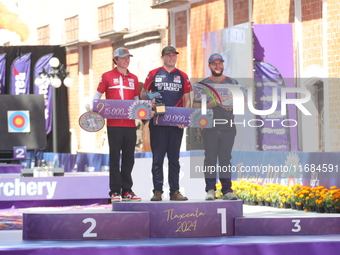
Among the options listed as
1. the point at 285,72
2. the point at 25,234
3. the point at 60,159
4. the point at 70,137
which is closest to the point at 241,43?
the point at 285,72

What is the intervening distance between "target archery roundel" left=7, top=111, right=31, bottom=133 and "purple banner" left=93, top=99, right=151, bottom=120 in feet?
47.5

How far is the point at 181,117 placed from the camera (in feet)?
28.1

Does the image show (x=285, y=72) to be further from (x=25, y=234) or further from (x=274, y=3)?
(x=25, y=234)

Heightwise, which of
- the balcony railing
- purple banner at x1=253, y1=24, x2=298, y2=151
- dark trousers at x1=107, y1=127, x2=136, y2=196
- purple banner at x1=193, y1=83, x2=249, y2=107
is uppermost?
the balcony railing

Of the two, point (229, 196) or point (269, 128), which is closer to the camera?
point (229, 196)

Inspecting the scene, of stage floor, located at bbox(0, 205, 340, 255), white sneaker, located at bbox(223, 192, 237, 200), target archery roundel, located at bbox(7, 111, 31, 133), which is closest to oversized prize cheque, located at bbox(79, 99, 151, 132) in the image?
white sneaker, located at bbox(223, 192, 237, 200)

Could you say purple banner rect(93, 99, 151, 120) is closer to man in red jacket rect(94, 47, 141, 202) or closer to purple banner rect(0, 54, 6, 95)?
man in red jacket rect(94, 47, 141, 202)

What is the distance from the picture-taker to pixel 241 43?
18.4 metres

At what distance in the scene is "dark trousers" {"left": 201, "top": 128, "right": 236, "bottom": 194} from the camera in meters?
8.75

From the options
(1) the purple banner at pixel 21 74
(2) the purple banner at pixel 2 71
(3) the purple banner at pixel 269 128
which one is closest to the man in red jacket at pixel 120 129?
(3) the purple banner at pixel 269 128

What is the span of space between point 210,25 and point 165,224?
15.1m

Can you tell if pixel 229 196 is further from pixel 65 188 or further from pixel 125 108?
pixel 65 188

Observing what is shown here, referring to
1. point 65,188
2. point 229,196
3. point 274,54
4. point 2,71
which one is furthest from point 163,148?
point 2,71

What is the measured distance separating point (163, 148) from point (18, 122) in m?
14.7
